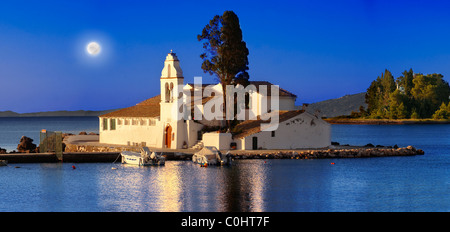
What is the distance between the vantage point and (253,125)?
58156 millimetres

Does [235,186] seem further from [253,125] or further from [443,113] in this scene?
A: [443,113]

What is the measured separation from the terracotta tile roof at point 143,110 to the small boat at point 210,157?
8999 millimetres

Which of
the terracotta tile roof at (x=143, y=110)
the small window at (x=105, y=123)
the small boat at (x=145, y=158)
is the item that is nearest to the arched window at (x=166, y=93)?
the terracotta tile roof at (x=143, y=110)

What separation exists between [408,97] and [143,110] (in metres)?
118

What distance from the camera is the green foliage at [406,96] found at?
6358 inches

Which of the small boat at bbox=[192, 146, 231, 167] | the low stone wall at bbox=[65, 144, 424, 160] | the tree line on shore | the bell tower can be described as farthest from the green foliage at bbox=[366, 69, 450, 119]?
the small boat at bbox=[192, 146, 231, 167]

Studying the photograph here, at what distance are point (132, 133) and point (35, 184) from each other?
18575mm

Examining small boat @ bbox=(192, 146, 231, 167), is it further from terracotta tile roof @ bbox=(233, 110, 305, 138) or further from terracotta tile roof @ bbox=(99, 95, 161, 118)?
terracotta tile roof @ bbox=(99, 95, 161, 118)

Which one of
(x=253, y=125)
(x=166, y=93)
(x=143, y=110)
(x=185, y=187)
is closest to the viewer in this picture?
(x=185, y=187)

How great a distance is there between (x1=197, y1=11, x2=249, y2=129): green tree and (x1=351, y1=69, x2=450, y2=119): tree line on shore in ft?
346

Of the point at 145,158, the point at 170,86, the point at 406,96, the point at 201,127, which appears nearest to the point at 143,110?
the point at 170,86

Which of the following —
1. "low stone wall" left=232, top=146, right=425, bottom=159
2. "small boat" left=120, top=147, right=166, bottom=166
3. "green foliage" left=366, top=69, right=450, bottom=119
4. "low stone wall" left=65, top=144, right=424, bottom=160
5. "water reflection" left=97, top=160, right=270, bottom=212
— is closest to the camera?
"water reflection" left=97, top=160, right=270, bottom=212

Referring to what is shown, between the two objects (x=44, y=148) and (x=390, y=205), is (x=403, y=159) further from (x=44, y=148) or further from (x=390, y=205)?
(x=44, y=148)

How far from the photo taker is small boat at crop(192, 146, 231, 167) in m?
51.2
